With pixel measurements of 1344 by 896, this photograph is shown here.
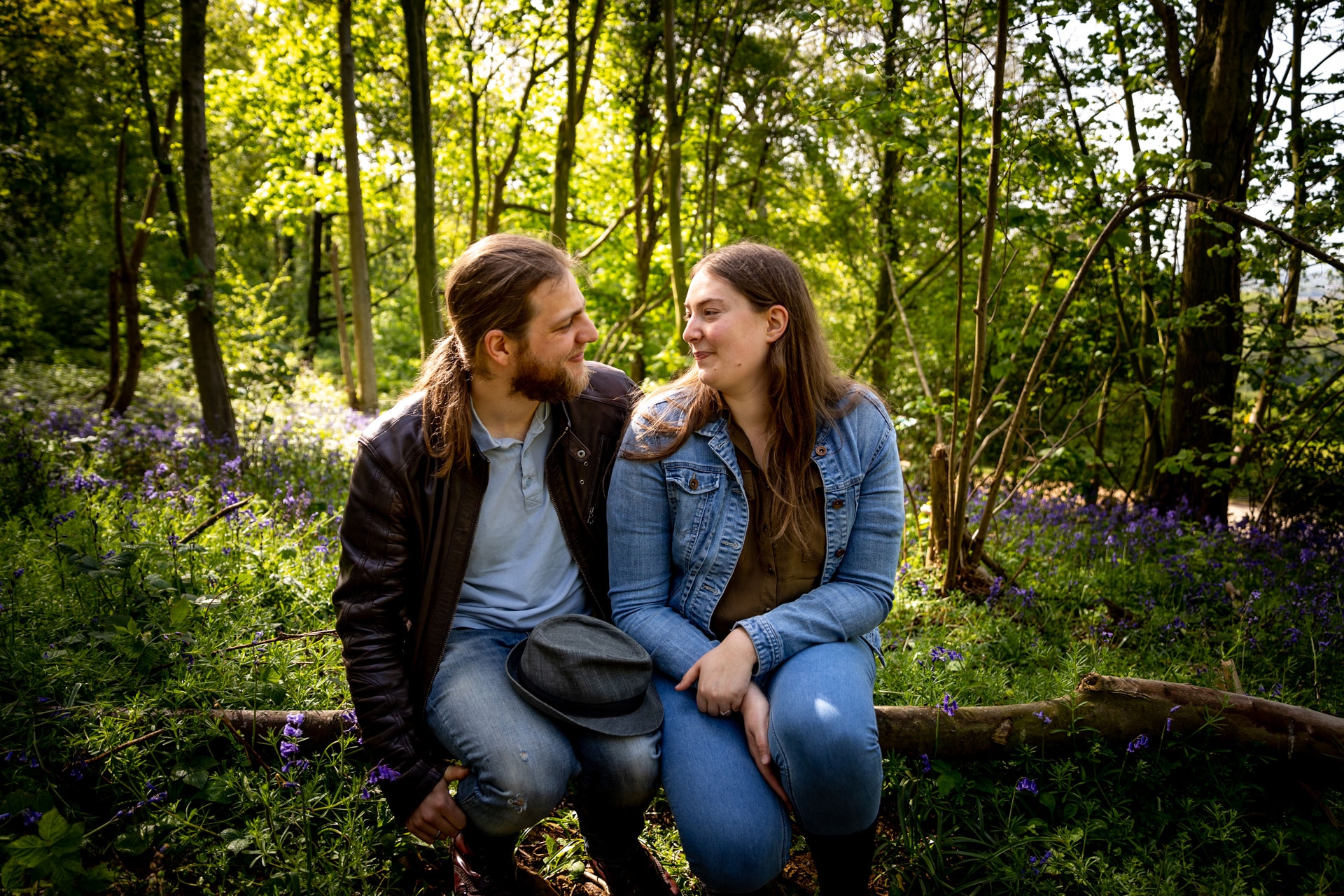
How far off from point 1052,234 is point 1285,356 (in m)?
2.21

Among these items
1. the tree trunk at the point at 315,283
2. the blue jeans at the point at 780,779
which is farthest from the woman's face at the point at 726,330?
the tree trunk at the point at 315,283

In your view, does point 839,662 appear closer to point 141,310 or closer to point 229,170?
point 141,310

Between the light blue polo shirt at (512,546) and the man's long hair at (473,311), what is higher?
the man's long hair at (473,311)

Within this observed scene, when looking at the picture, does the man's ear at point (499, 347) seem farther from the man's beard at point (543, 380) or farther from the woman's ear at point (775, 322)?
the woman's ear at point (775, 322)

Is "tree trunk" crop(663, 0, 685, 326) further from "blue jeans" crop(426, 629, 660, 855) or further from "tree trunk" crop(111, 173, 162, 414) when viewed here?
"tree trunk" crop(111, 173, 162, 414)

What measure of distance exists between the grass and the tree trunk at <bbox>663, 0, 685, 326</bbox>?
322cm

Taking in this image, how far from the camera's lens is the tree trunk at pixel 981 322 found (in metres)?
3.12

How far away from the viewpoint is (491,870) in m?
1.98

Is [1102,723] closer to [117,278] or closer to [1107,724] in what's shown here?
[1107,724]

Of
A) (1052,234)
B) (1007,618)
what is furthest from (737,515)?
(1052,234)

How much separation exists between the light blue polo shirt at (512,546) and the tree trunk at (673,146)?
11.8 feet

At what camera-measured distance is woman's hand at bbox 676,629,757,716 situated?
1.95m

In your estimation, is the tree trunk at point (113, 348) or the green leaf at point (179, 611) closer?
the green leaf at point (179, 611)

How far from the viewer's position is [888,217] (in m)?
7.17
